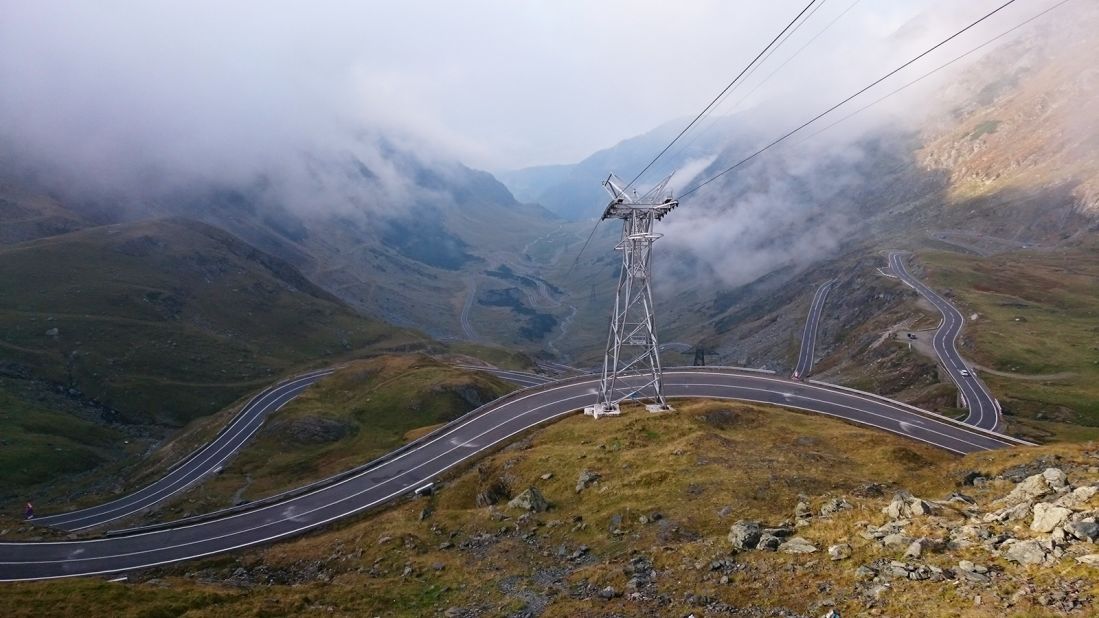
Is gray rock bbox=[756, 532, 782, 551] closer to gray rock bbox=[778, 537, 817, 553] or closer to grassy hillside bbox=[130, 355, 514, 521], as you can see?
gray rock bbox=[778, 537, 817, 553]

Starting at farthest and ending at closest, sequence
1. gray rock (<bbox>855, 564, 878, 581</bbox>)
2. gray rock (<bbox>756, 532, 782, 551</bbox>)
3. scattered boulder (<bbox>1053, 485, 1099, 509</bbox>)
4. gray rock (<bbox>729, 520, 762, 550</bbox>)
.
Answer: gray rock (<bbox>729, 520, 762, 550</bbox>), gray rock (<bbox>756, 532, 782, 551</bbox>), scattered boulder (<bbox>1053, 485, 1099, 509</bbox>), gray rock (<bbox>855, 564, 878, 581</bbox>)

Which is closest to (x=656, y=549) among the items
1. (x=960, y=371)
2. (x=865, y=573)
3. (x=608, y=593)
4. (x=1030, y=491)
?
(x=608, y=593)

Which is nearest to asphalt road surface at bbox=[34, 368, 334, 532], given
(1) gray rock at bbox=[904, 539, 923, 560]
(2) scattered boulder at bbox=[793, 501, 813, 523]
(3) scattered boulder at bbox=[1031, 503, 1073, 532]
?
(2) scattered boulder at bbox=[793, 501, 813, 523]

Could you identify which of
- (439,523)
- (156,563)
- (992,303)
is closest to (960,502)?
(439,523)

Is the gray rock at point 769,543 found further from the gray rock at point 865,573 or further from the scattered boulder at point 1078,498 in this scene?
the scattered boulder at point 1078,498

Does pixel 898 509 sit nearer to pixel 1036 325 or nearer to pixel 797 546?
pixel 797 546

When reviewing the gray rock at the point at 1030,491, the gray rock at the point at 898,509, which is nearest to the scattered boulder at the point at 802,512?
the gray rock at the point at 898,509
